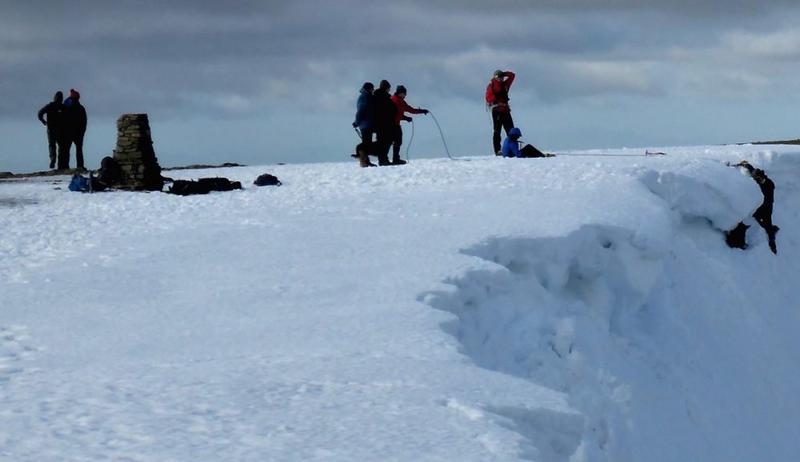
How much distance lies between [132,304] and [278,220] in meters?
3.66

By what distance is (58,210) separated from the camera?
15008mm

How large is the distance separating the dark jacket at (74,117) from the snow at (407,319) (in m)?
4.28

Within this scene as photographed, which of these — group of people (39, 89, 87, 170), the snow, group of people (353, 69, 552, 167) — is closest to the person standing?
group of people (39, 89, 87, 170)

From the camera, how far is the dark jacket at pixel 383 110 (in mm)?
18891

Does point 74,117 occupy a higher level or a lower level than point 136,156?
higher

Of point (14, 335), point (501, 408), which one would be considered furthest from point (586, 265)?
point (14, 335)

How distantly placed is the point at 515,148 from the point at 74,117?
1013cm

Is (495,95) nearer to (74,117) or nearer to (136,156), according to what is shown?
(136,156)

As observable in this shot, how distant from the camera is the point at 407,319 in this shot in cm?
754

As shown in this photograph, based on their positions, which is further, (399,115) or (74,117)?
(74,117)

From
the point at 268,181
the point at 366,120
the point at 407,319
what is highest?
Answer: the point at 366,120

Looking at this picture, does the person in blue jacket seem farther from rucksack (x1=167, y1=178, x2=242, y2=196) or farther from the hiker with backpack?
the hiker with backpack

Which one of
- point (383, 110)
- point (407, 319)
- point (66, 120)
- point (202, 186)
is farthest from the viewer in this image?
point (66, 120)

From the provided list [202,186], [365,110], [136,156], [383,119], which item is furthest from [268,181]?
[383,119]
